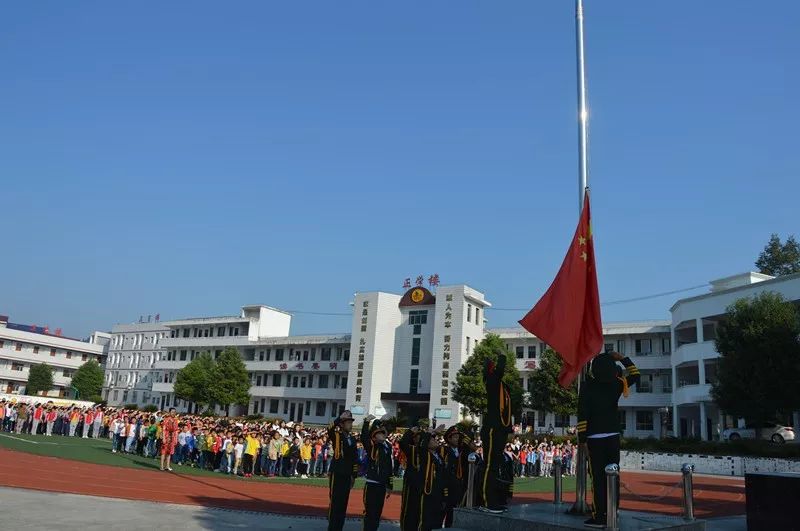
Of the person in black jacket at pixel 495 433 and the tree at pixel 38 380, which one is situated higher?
the tree at pixel 38 380

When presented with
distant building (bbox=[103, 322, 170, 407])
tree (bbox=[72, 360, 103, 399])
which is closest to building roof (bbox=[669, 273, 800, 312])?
distant building (bbox=[103, 322, 170, 407])

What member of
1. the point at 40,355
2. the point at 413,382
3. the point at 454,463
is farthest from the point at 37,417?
the point at 40,355

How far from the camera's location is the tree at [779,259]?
2493 inches

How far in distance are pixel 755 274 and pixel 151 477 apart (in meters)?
38.8

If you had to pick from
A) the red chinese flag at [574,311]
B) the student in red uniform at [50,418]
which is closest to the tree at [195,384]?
the student in red uniform at [50,418]

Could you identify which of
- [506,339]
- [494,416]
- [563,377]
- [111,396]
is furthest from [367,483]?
[111,396]

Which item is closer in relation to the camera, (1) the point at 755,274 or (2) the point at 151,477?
(2) the point at 151,477

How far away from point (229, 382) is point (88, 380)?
30.6m

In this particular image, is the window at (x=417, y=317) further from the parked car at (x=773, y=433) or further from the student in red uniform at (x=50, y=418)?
the student in red uniform at (x=50, y=418)

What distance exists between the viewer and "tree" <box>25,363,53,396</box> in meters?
78.8

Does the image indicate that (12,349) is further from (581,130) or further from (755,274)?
(581,130)

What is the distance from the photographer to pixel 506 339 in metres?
58.6

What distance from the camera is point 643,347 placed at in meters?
52.4

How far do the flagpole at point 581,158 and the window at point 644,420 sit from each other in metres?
45.0
